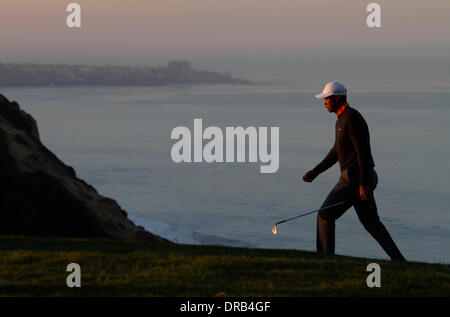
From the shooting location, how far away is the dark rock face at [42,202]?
16.2 meters

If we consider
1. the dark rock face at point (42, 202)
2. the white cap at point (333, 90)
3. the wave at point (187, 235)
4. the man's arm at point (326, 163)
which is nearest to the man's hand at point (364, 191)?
the man's arm at point (326, 163)

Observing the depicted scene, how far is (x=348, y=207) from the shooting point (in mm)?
11156

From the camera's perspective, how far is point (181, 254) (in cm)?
1102

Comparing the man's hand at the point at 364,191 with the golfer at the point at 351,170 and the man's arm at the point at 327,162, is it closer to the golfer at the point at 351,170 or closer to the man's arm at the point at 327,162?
the golfer at the point at 351,170

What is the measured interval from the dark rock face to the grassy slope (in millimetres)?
4497

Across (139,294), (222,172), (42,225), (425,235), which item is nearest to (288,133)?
(222,172)

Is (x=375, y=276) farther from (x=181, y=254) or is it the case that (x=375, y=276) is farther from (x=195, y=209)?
(x=195, y=209)


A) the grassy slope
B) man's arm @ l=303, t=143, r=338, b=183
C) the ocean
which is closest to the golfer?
man's arm @ l=303, t=143, r=338, b=183

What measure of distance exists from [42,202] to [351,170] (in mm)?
7675

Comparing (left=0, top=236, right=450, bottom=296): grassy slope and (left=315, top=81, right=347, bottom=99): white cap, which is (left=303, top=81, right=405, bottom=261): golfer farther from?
(left=0, top=236, right=450, bottom=296): grassy slope

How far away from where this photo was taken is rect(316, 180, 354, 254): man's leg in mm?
11047

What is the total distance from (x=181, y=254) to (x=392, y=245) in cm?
290

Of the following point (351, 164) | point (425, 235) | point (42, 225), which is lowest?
point (425, 235)

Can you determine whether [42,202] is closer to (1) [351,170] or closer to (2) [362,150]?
(1) [351,170]
